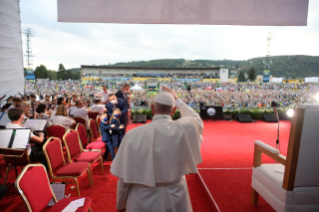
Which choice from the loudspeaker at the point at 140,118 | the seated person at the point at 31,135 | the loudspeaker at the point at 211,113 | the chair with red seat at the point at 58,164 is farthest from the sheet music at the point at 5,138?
the loudspeaker at the point at 211,113

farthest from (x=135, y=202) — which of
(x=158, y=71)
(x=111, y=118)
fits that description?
(x=158, y=71)

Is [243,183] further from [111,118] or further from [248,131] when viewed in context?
[248,131]

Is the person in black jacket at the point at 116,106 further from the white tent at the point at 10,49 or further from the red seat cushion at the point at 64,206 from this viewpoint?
the white tent at the point at 10,49

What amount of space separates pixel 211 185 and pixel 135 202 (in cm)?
236

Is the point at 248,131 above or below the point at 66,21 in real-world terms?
below

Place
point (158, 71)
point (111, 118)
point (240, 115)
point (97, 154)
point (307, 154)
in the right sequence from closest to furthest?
point (307, 154), point (97, 154), point (111, 118), point (240, 115), point (158, 71)

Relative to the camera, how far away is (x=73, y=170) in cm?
288

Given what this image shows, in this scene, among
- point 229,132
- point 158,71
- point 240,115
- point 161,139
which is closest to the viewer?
point 161,139

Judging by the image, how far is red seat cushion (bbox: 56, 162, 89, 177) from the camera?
2.82 meters

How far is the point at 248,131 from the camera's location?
8328 mm

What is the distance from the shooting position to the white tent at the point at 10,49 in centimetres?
768

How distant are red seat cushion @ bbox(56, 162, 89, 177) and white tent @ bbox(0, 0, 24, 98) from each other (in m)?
7.77

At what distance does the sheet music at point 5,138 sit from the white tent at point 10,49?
6.88m

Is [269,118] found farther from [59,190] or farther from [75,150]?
[59,190]
